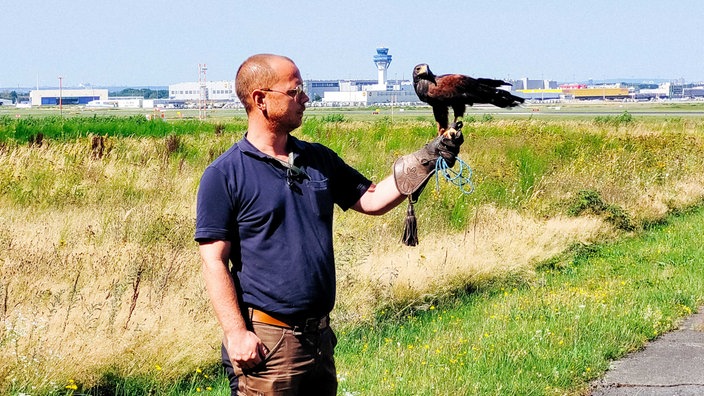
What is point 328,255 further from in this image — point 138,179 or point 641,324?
point 138,179

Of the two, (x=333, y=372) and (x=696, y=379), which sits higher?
(x=333, y=372)

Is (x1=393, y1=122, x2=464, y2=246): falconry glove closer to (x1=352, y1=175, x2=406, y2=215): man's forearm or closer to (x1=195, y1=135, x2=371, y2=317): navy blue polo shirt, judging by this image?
(x1=352, y1=175, x2=406, y2=215): man's forearm

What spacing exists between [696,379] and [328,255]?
3.92m

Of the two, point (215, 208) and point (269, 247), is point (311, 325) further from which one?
point (215, 208)

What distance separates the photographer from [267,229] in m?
3.27

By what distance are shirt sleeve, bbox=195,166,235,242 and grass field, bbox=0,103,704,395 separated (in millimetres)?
2519

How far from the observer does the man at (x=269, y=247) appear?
325 centimetres

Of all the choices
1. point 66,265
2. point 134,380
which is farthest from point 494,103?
point 66,265

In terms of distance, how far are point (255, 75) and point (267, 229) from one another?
63cm

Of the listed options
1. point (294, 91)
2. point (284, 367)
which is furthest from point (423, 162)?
point (284, 367)

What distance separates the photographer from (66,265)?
24.9 ft

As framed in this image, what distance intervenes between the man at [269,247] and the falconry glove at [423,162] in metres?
0.46

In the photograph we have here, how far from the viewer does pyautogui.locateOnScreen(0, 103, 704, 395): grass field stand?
5785mm

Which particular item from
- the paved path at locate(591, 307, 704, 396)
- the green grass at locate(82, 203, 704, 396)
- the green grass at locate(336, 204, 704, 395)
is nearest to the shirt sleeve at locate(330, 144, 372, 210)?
the green grass at locate(82, 203, 704, 396)
